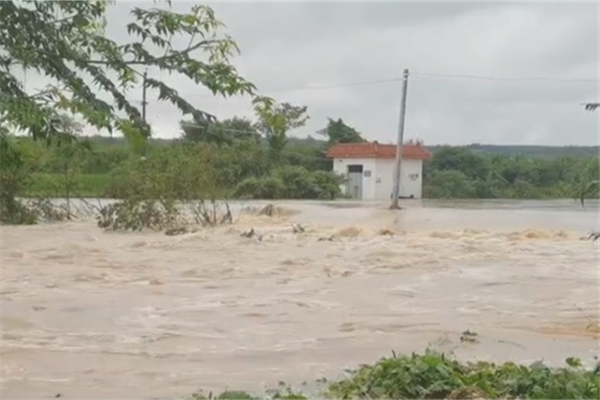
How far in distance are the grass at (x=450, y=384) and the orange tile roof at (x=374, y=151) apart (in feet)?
96.7

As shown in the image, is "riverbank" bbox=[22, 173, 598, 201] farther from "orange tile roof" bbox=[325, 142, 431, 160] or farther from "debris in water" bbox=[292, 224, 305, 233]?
"orange tile roof" bbox=[325, 142, 431, 160]

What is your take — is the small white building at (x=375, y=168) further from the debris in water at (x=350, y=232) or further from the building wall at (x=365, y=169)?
the debris in water at (x=350, y=232)

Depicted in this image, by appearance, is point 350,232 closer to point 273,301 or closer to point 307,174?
point 273,301

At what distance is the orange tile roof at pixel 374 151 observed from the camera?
117 ft

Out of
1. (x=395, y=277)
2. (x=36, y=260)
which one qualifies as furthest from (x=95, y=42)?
(x=36, y=260)

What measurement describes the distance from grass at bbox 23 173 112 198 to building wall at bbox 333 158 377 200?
12.9 metres

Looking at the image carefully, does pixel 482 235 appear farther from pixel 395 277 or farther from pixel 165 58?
pixel 165 58

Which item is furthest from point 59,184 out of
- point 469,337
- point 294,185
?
point 469,337

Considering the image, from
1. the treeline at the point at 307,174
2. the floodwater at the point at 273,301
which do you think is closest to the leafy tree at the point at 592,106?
the floodwater at the point at 273,301

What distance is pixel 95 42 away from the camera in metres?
2.98

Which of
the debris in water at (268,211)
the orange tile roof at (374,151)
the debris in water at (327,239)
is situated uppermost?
the orange tile roof at (374,151)

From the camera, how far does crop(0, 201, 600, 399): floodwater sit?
7941 mm

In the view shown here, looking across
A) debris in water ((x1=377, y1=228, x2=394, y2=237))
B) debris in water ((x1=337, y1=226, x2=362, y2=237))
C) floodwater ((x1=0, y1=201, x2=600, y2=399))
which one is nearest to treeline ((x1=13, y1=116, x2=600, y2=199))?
floodwater ((x1=0, y1=201, x2=600, y2=399))

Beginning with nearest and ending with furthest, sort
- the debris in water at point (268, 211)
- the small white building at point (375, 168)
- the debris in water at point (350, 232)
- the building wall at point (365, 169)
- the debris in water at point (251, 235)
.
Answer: the debris in water at point (251, 235) < the debris in water at point (350, 232) < the debris in water at point (268, 211) < the small white building at point (375, 168) < the building wall at point (365, 169)
